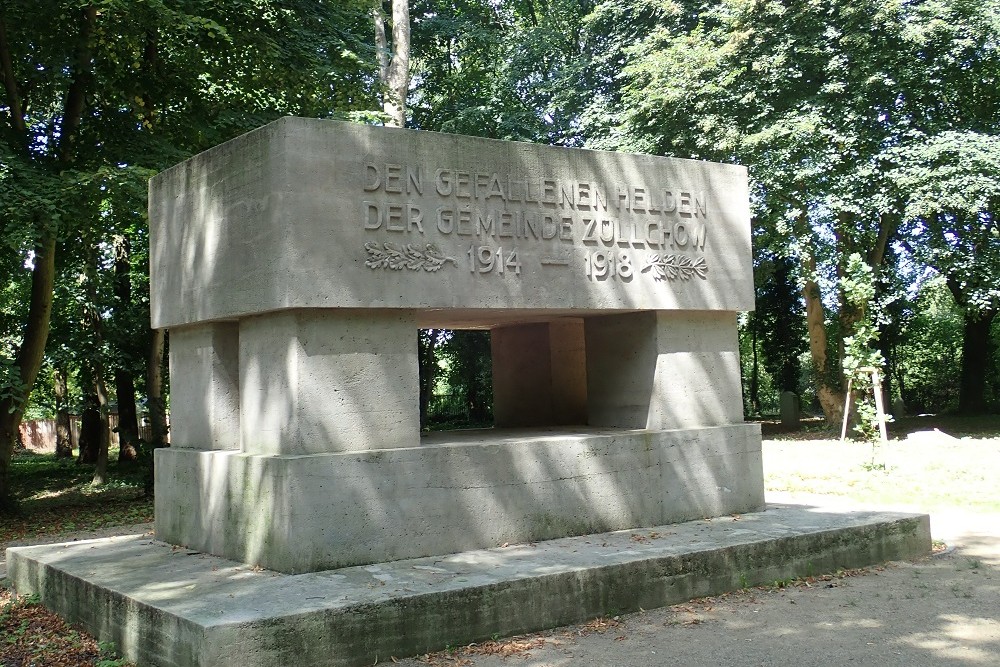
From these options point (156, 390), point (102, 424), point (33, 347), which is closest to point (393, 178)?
point (33, 347)

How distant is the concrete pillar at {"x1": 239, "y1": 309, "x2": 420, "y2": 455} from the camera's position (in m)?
7.01

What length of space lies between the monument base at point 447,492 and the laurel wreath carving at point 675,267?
4.92ft

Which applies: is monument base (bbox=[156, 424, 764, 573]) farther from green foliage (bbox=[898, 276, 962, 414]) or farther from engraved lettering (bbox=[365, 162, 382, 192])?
green foliage (bbox=[898, 276, 962, 414])

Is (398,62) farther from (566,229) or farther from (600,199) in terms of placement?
(566,229)

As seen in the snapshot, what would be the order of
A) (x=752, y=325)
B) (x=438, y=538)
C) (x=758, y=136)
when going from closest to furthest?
(x=438, y=538)
(x=758, y=136)
(x=752, y=325)

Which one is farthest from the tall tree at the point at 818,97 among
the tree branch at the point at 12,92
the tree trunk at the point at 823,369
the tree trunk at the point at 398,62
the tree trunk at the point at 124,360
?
the tree branch at the point at 12,92

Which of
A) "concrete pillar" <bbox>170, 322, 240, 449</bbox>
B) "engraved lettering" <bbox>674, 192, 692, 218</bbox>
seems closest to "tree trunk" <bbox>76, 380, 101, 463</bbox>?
"concrete pillar" <bbox>170, 322, 240, 449</bbox>

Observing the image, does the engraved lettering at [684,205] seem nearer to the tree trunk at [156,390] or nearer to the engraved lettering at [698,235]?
the engraved lettering at [698,235]

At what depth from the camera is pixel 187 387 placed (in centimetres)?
850

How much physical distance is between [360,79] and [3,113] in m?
6.26

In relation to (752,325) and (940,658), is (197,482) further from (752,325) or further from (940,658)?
(752,325)

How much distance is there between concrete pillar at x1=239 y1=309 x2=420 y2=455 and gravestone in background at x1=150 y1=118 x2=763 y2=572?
2cm

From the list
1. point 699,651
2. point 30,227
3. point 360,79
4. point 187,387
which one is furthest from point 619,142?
point 699,651

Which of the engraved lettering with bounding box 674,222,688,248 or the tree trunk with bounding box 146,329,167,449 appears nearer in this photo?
the engraved lettering with bounding box 674,222,688,248
